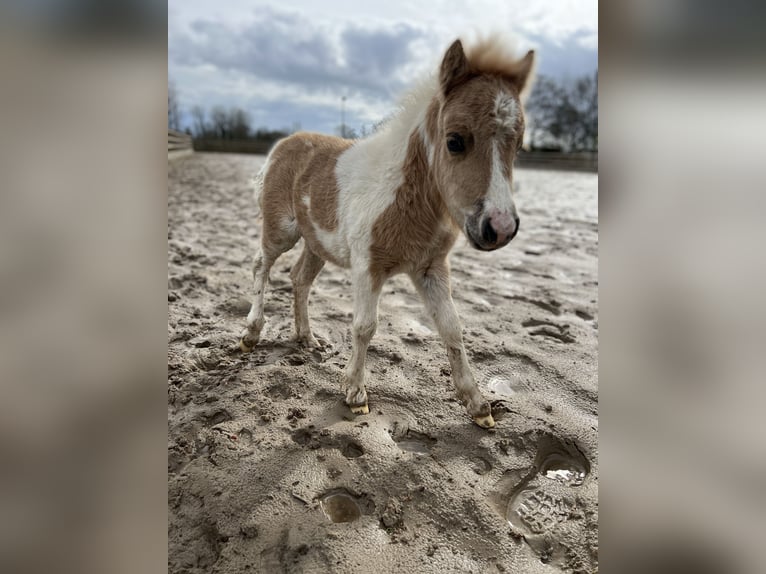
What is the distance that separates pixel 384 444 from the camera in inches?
81.7

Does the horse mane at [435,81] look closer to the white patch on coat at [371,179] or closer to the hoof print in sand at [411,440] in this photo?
the white patch on coat at [371,179]

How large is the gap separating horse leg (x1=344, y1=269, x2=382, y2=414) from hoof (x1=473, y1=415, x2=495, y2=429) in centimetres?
61

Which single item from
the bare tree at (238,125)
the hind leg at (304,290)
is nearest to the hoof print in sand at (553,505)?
the hind leg at (304,290)

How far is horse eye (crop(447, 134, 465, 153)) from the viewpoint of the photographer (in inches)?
71.4

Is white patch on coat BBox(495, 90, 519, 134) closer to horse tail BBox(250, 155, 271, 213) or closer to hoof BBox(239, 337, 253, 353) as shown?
horse tail BBox(250, 155, 271, 213)

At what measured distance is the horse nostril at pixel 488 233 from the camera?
65.2 inches
